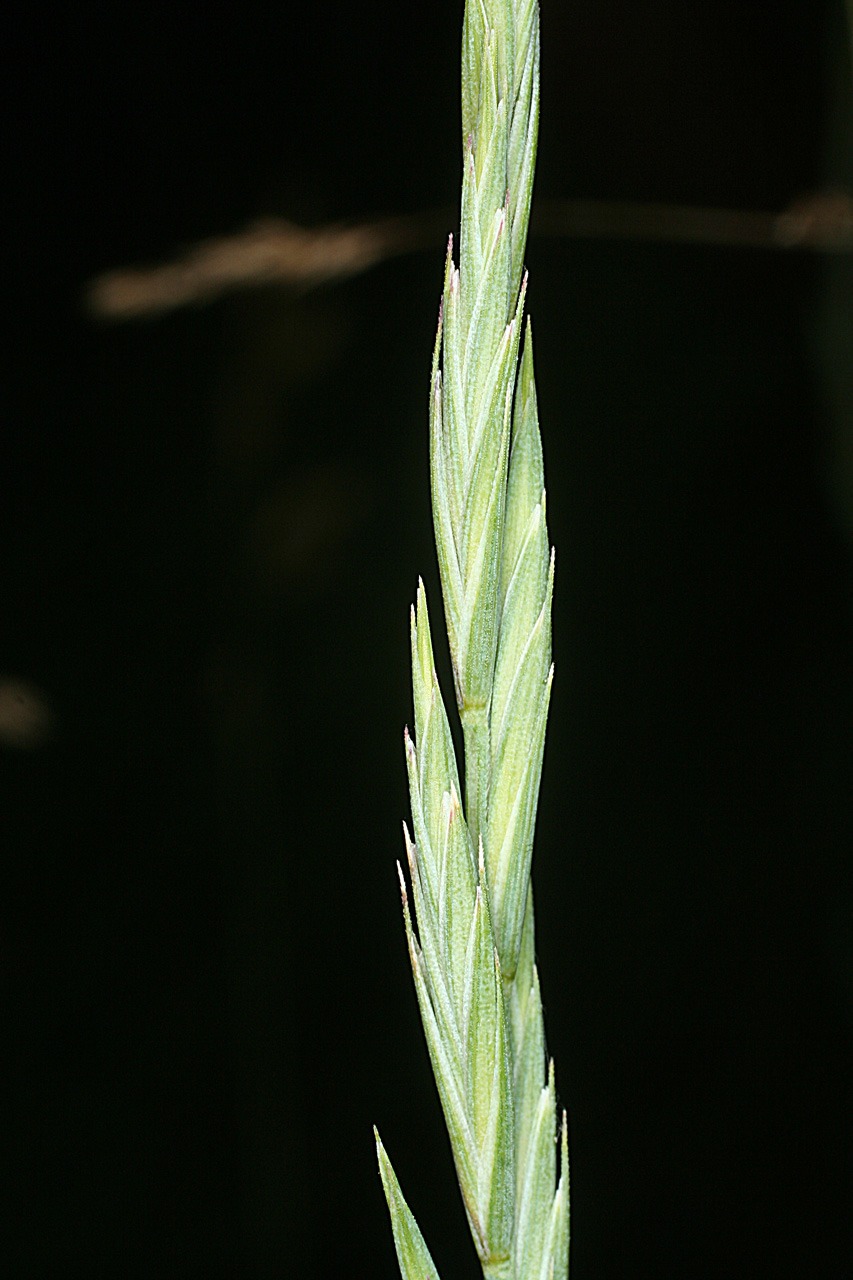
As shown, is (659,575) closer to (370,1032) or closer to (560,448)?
(560,448)

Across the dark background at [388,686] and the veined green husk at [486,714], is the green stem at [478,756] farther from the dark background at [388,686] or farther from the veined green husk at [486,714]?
the dark background at [388,686]

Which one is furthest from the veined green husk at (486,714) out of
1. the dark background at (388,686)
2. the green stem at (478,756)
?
the dark background at (388,686)

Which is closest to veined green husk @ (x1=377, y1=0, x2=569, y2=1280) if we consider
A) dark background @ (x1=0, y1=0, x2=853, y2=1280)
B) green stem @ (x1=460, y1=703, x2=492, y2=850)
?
green stem @ (x1=460, y1=703, x2=492, y2=850)

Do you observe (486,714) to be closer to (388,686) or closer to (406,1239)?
(406,1239)

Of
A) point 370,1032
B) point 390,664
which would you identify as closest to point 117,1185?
point 370,1032

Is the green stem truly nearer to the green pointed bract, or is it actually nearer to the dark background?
the green pointed bract

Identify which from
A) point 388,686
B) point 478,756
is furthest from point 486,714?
point 388,686

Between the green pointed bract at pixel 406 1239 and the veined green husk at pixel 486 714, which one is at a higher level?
the veined green husk at pixel 486 714
